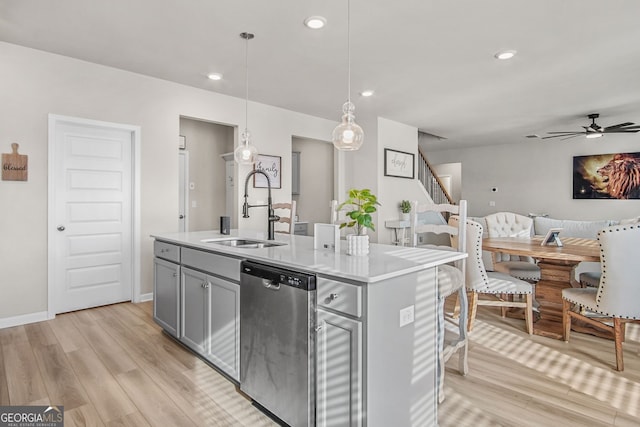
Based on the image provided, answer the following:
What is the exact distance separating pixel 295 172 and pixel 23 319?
4225 mm

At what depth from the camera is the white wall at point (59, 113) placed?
11.0 feet

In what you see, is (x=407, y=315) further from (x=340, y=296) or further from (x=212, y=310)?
(x=212, y=310)

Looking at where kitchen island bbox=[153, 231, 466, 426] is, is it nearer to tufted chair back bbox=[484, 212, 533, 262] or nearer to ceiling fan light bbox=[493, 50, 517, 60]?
ceiling fan light bbox=[493, 50, 517, 60]

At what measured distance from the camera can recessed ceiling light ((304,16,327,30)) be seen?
288 cm

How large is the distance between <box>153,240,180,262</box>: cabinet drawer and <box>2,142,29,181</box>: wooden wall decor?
1586 millimetres

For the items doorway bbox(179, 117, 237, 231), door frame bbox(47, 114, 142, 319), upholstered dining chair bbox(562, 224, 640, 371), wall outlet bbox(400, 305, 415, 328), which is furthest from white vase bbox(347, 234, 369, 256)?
doorway bbox(179, 117, 237, 231)

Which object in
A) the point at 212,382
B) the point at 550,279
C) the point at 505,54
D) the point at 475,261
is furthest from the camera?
the point at 505,54

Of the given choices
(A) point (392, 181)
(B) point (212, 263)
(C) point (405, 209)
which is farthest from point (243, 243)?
(C) point (405, 209)

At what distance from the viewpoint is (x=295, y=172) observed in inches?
252

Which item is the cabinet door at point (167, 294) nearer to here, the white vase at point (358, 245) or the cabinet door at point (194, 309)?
the cabinet door at point (194, 309)

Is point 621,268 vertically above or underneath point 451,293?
above

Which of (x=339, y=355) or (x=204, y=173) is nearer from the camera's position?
(x=339, y=355)

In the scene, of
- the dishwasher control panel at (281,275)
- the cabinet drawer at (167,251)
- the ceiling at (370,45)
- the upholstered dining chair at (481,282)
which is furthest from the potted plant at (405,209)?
the dishwasher control panel at (281,275)

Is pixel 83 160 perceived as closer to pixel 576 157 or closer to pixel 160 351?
pixel 160 351
